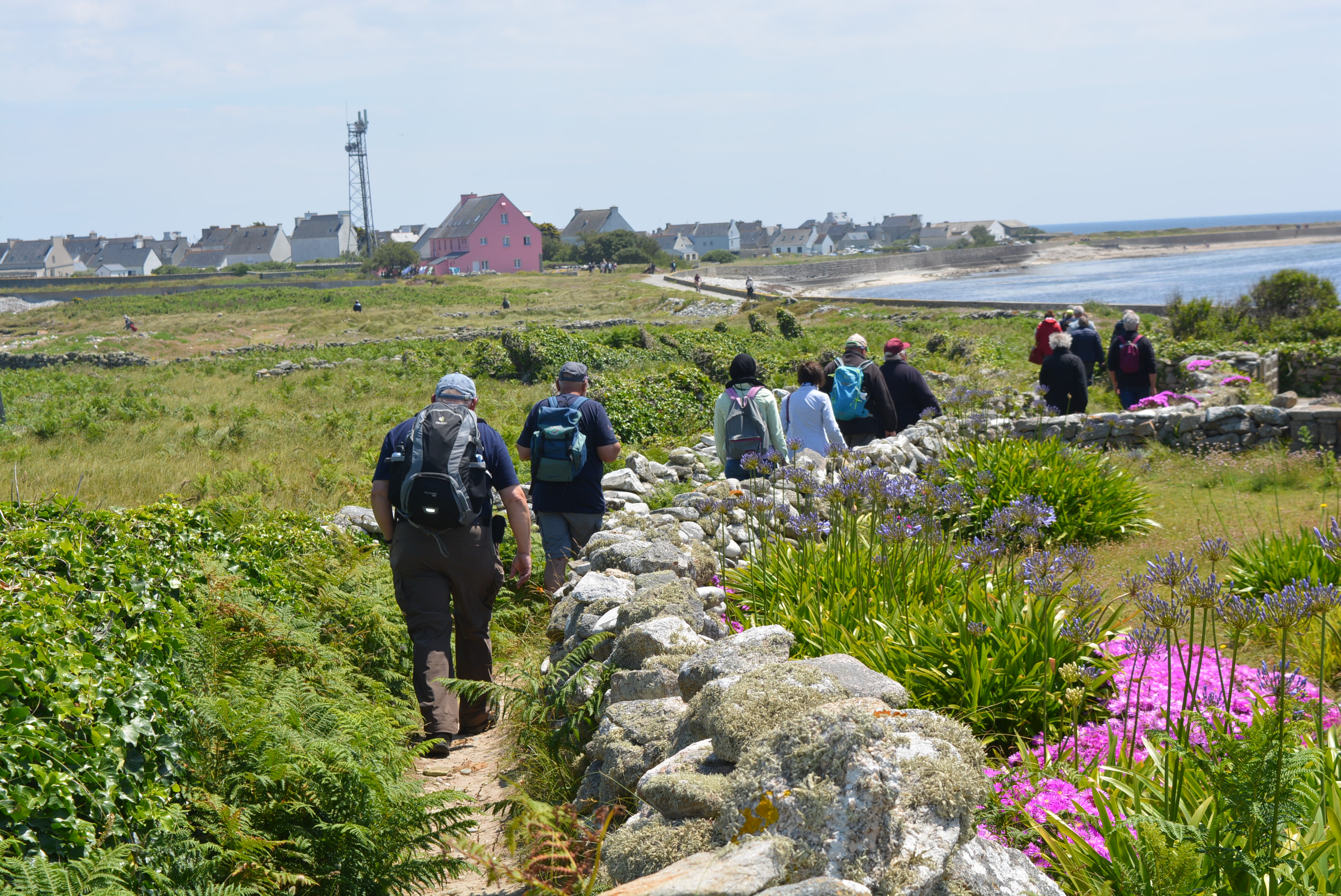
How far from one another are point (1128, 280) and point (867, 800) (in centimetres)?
7971

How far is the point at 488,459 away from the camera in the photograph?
5207 millimetres

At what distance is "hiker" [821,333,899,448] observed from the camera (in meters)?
8.98

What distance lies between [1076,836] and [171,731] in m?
3.32

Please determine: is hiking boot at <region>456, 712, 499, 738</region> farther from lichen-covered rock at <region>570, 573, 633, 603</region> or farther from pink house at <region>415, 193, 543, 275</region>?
pink house at <region>415, 193, 543, 275</region>

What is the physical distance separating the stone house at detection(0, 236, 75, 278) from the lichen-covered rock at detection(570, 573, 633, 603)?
5388 inches

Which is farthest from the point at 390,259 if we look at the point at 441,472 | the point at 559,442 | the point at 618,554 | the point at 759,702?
the point at 759,702

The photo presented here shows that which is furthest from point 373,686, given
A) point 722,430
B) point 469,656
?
point 722,430

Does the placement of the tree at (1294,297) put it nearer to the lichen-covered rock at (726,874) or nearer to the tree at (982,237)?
the lichen-covered rock at (726,874)

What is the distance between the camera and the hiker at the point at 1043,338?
13.6 meters

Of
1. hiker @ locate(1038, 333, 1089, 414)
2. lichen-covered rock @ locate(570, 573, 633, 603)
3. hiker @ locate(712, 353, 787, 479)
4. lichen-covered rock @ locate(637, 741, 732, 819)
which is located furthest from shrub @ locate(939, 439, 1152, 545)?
lichen-covered rock @ locate(637, 741, 732, 819)

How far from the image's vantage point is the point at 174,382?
24766mm

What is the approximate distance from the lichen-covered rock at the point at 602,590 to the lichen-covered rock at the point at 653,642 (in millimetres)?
777

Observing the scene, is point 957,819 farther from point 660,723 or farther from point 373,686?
point 373,686

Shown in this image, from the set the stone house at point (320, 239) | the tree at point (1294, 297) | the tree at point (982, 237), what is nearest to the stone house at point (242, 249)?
the stone house at point (320, 239)
